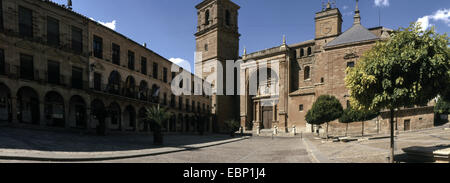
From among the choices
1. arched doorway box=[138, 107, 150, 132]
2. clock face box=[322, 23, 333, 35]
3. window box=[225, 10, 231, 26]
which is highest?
window box=[225, 10, 231, 26]

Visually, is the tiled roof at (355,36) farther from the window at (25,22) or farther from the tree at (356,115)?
the window at (25,22)

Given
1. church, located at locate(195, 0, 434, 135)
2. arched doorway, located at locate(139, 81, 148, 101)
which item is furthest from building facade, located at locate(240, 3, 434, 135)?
arched doorway, located at locate(139, 81, 148, 101)

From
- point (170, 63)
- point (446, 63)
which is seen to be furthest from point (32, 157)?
point (170, 63)

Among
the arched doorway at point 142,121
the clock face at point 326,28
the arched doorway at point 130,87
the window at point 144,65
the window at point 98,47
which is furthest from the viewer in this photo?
the clock face at point 326,28

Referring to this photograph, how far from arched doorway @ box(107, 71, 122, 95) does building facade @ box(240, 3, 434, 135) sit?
23.2 meters

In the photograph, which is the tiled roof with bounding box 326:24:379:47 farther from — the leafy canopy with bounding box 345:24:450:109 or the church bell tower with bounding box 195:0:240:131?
the leafy canopy with bounding box 345:24:450:109

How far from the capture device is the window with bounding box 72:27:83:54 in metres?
18.4

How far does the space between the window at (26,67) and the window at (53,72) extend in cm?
102

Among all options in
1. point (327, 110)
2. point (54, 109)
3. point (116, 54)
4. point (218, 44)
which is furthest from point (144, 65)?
point (327, 110)

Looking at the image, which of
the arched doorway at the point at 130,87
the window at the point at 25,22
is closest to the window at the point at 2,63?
the window at the point at 25,22

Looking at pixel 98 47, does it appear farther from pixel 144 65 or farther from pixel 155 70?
pixel 155 70

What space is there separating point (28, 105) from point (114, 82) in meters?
6.92

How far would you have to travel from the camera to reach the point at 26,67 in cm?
1544

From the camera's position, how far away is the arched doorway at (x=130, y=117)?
23703mm
